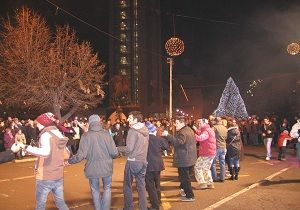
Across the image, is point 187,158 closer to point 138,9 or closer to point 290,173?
point 290,173

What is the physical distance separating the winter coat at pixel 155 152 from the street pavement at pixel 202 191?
923 mm

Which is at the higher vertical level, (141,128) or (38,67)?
(38,67)

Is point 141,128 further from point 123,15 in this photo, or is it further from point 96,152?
point 123,15

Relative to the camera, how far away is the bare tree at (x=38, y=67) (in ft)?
87.5

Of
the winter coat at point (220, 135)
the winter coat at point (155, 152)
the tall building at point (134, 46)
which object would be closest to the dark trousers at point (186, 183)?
the winter coat at point (155, 152)

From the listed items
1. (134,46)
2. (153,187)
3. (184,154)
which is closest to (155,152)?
(153,187)

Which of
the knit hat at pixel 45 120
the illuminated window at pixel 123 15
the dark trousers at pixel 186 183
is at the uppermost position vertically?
the illuminated window at pixel 123 15

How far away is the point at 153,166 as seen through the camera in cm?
841

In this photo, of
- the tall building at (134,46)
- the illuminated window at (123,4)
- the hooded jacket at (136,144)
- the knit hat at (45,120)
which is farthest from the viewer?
the illuminated window at (123,4)

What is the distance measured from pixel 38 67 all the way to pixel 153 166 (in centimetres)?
1988

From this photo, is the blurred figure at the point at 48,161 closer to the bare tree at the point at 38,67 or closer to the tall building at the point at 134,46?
the bare tree at the point at 38,67

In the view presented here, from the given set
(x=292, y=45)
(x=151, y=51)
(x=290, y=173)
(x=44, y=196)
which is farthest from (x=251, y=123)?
(x=151, y=51)

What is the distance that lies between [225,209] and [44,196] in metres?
3.73

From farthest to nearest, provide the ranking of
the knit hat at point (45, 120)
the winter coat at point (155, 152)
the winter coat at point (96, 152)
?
the winter coat at point (155, 152)
the winter coat at point (96, 152)
the knit hat at point (45, 120)
